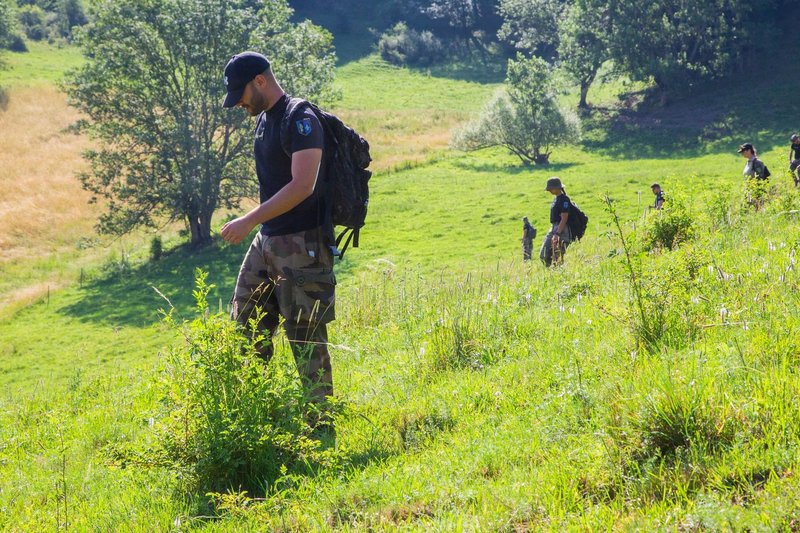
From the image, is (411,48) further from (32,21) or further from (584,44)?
(32,21)

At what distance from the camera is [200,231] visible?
115 feet

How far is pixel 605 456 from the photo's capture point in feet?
11.4

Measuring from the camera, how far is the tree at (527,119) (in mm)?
47281

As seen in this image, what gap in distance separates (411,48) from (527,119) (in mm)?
51226

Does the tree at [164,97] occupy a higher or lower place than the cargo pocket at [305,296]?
higher

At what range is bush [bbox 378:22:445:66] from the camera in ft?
306

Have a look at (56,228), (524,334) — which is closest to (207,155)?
(56,228)

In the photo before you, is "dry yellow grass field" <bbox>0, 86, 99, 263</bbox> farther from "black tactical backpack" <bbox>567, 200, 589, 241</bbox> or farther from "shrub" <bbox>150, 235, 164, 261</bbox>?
"black tactical backpack" <bbox>567, 200, 589, 241</bbox>

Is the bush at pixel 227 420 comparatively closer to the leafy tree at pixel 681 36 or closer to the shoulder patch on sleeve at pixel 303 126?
the shoulder patch on sleeve at pixel 303 126

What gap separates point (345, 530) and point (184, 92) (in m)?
32.8

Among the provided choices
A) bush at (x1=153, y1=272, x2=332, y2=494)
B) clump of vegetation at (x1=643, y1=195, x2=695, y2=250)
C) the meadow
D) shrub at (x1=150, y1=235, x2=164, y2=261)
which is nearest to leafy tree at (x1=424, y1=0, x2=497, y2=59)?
shrub at (x1=150, y1=235, x2=164, y2=261)

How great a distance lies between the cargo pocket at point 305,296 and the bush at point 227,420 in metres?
0.72

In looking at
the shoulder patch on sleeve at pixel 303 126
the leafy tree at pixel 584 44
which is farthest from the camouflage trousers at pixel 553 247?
the leafy tree at pixel 584 44

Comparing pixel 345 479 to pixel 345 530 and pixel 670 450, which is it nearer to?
pixel 345 530
